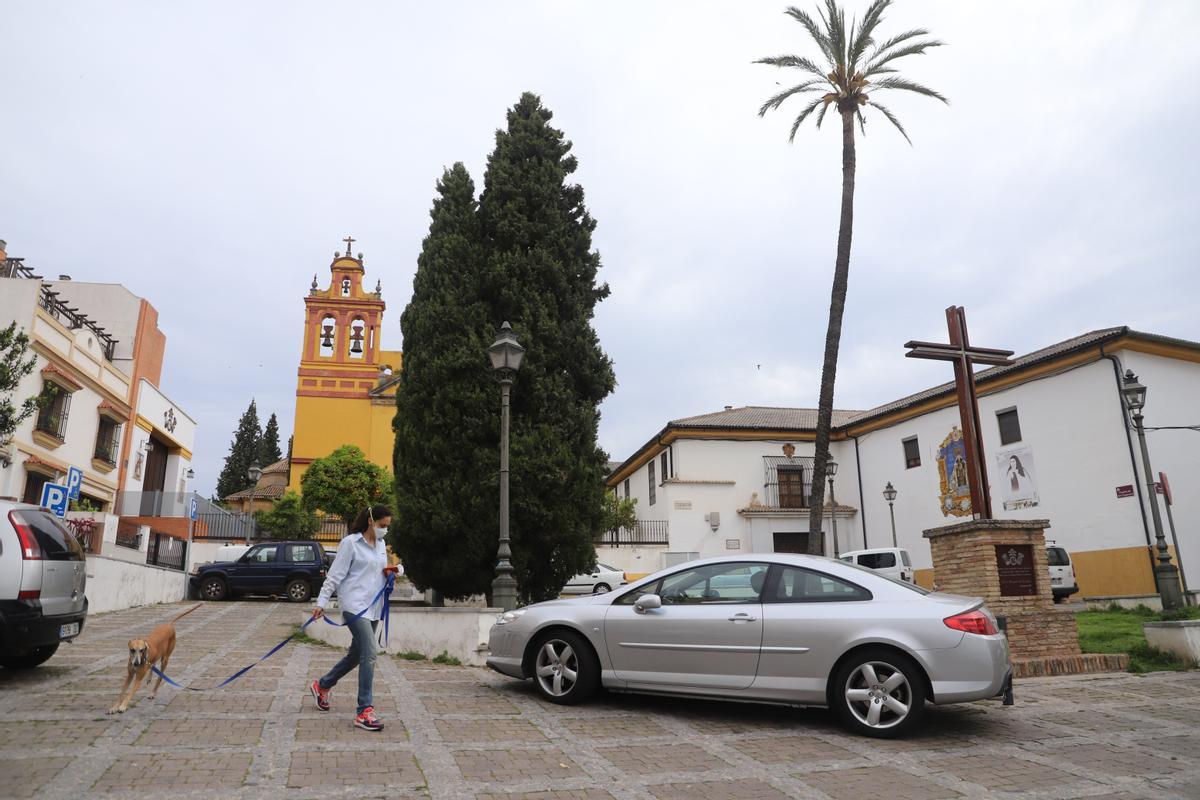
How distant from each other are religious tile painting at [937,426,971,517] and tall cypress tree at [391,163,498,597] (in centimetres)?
1751

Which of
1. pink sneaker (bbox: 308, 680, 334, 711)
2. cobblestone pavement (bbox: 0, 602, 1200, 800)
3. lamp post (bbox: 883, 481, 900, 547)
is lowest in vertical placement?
cobblestone pavement (bbox: 0, 602, 1200, 800)

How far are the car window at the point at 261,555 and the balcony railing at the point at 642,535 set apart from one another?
11182 mm

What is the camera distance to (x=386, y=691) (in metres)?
7.33

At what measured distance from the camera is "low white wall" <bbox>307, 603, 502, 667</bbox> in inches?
369

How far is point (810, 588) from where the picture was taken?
6.23 meters

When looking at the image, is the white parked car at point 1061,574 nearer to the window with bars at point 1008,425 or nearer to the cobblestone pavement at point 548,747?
the window with bars at point 1008,425

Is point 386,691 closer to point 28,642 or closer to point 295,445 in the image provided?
point 28,642

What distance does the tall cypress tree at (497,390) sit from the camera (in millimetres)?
12023

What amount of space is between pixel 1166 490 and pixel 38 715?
21126 millimetres

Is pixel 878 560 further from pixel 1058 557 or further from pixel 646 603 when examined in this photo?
pixel 646 603

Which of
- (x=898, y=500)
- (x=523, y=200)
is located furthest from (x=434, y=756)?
(x=898, y=500)

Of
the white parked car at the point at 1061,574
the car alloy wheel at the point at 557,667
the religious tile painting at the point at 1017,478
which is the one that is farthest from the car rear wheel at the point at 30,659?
the religious tile painting at the point at 1017,478

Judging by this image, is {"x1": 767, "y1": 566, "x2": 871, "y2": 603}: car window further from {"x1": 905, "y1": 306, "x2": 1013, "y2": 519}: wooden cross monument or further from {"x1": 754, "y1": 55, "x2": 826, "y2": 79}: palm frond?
{"x1": 754, "y1": 55, "x2": 826, "y2": 79}: palm frond

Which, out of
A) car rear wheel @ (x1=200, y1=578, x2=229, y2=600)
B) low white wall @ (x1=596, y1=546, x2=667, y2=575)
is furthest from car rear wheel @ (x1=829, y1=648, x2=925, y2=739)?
low white wall @ (x1=596, y1=546, x2=667, y2=575)
